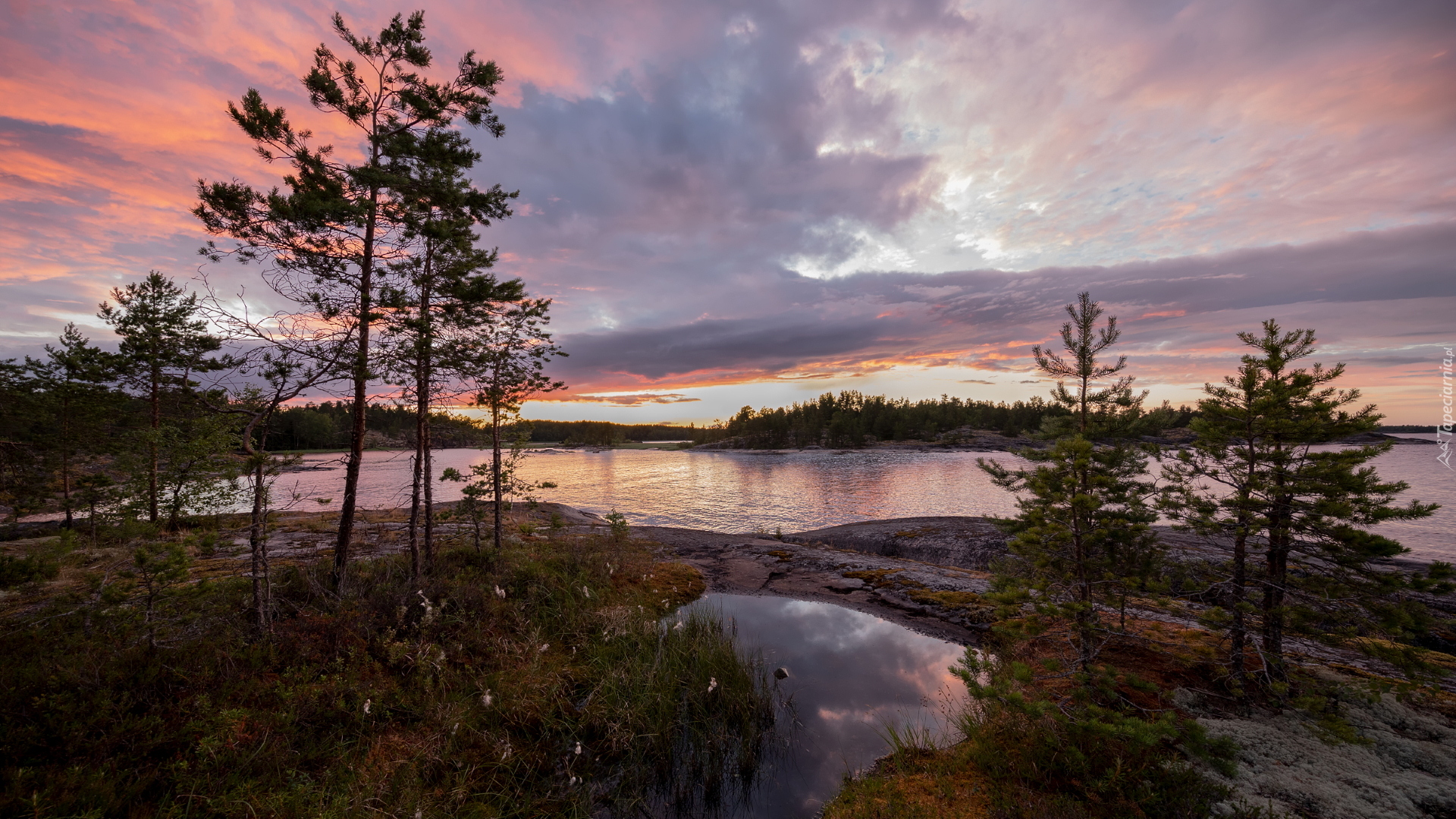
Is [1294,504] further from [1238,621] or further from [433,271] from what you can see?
[433,271]

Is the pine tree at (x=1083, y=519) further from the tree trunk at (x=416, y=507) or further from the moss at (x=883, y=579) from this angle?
the tree trunk at (x=416, y=507)

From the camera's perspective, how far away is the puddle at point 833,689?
270 inches

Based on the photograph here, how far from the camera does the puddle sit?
686 centimetres

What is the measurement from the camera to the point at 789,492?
140ft

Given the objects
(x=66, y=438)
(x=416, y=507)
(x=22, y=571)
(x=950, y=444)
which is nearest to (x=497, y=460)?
(x=416, y=507)

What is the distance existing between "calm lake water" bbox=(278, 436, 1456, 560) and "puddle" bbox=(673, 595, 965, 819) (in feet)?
39.9

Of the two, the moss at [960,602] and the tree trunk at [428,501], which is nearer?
the tree trunk at [428,501]

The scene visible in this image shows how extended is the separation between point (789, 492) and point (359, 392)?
37.0 meters

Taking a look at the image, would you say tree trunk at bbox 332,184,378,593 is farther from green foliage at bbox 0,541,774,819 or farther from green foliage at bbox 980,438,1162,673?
green foliage at bbox 980,438,1162,673

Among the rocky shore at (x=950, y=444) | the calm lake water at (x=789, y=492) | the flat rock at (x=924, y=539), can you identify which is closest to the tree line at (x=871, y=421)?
the rocky shore at (x=950, y=444)

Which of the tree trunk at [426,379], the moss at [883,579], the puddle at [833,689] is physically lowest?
the moss at [883,579]

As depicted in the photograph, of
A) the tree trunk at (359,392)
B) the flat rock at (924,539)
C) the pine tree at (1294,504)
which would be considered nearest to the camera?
the pine tree at (1294,504)

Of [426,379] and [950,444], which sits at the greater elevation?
[426,379]

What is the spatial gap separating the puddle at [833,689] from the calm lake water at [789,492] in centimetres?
1217
